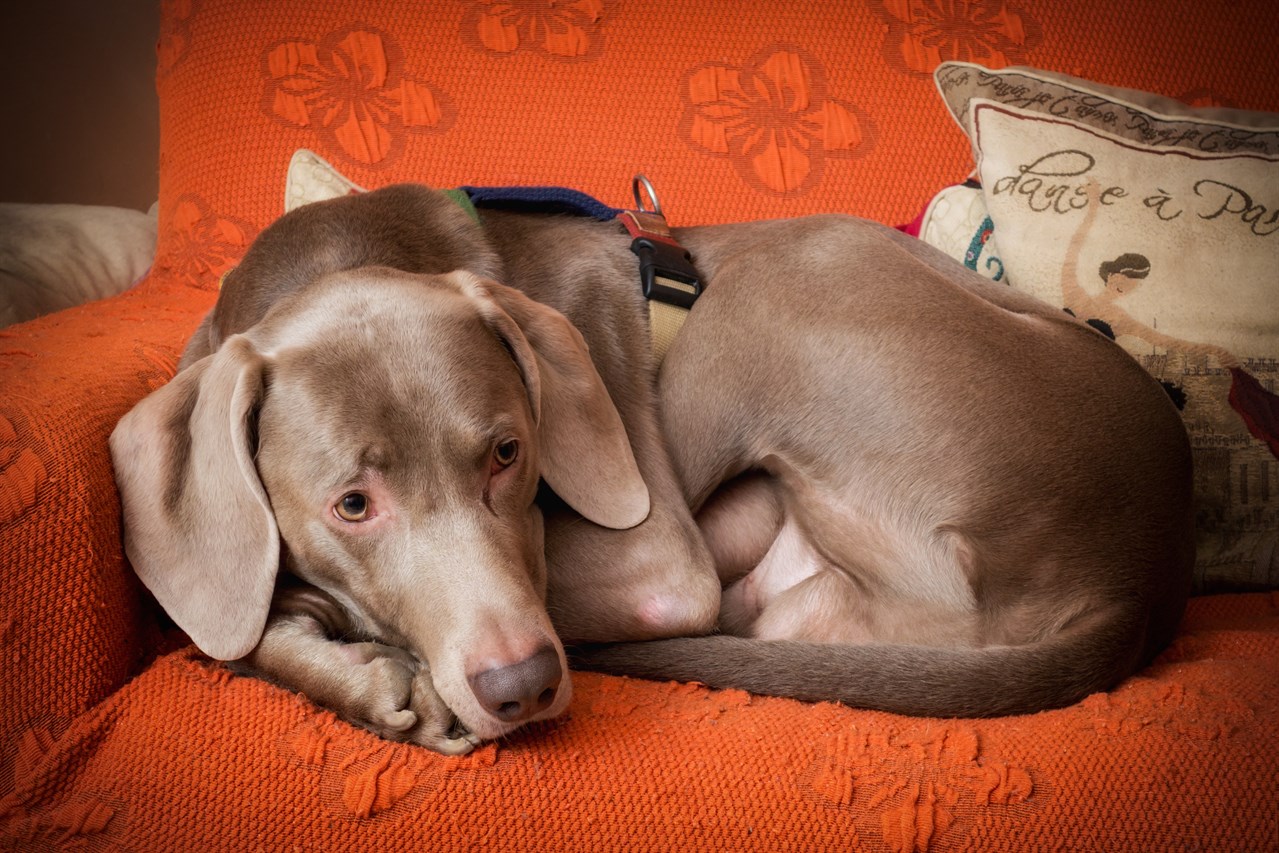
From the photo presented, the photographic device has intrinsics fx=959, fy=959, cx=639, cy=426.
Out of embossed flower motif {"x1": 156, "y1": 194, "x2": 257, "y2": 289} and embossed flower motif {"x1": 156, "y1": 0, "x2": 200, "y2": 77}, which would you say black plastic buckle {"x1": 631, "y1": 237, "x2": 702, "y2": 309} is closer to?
embossed flower motif {"x1": 156, "y1": 194, "x2": 257, "y2": 289}

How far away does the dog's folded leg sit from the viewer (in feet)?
4.45

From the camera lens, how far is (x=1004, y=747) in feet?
4.51

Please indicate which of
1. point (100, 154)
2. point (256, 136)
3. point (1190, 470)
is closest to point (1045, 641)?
point (1190, 470)

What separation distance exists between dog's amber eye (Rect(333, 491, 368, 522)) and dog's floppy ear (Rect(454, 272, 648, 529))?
0.34m

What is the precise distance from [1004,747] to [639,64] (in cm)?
200

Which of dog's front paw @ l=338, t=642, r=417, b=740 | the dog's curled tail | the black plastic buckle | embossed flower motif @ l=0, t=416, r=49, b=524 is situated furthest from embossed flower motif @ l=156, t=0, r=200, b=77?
the dog's curled tail

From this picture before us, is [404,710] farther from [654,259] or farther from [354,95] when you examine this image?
[354,95]

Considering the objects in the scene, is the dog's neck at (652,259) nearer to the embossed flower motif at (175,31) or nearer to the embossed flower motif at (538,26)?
the embossed flower motif at (538,26)

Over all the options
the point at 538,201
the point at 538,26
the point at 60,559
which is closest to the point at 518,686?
the point at 60,559

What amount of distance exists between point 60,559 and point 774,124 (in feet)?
6.60

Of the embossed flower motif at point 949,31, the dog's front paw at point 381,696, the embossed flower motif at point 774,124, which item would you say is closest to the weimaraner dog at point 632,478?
the dog's front paw at point 381,696

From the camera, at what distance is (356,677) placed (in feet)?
4.58

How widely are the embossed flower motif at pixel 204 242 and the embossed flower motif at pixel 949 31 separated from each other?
6.07 ft

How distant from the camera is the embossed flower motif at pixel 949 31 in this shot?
8.71 ft
